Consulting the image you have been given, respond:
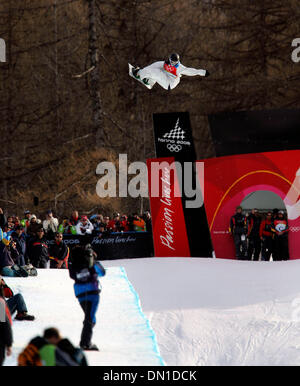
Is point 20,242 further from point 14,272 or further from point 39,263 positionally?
point 14,272

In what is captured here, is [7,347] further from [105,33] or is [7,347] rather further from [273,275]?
[105,33]

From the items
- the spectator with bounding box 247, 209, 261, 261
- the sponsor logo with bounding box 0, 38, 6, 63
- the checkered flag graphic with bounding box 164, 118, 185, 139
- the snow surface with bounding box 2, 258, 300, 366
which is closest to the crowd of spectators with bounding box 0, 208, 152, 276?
the snow surface with bounding box 2, 258, 300, 366

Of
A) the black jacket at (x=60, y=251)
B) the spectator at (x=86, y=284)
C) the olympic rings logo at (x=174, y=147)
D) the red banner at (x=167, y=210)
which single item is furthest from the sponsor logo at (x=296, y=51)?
the spectator at (x=86, y=284)

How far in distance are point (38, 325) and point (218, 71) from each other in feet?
88.8

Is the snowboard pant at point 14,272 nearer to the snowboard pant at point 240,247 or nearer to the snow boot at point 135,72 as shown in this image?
the snow boot at point 135,72

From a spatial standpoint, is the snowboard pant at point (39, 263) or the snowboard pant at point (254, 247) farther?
the snowboard pant at point (254, 247)

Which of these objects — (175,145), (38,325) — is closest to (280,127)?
(175,145)

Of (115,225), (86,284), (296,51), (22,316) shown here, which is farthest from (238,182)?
(296,51)

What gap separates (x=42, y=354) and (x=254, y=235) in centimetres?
1153

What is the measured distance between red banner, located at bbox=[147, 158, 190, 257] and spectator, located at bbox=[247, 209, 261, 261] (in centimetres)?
165

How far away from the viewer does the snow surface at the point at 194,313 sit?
8734 mm

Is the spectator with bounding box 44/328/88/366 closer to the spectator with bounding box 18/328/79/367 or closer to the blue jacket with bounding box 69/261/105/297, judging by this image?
the spectator with bounding box 18/328/79/367

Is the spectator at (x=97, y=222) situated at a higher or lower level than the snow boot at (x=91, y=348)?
higher
